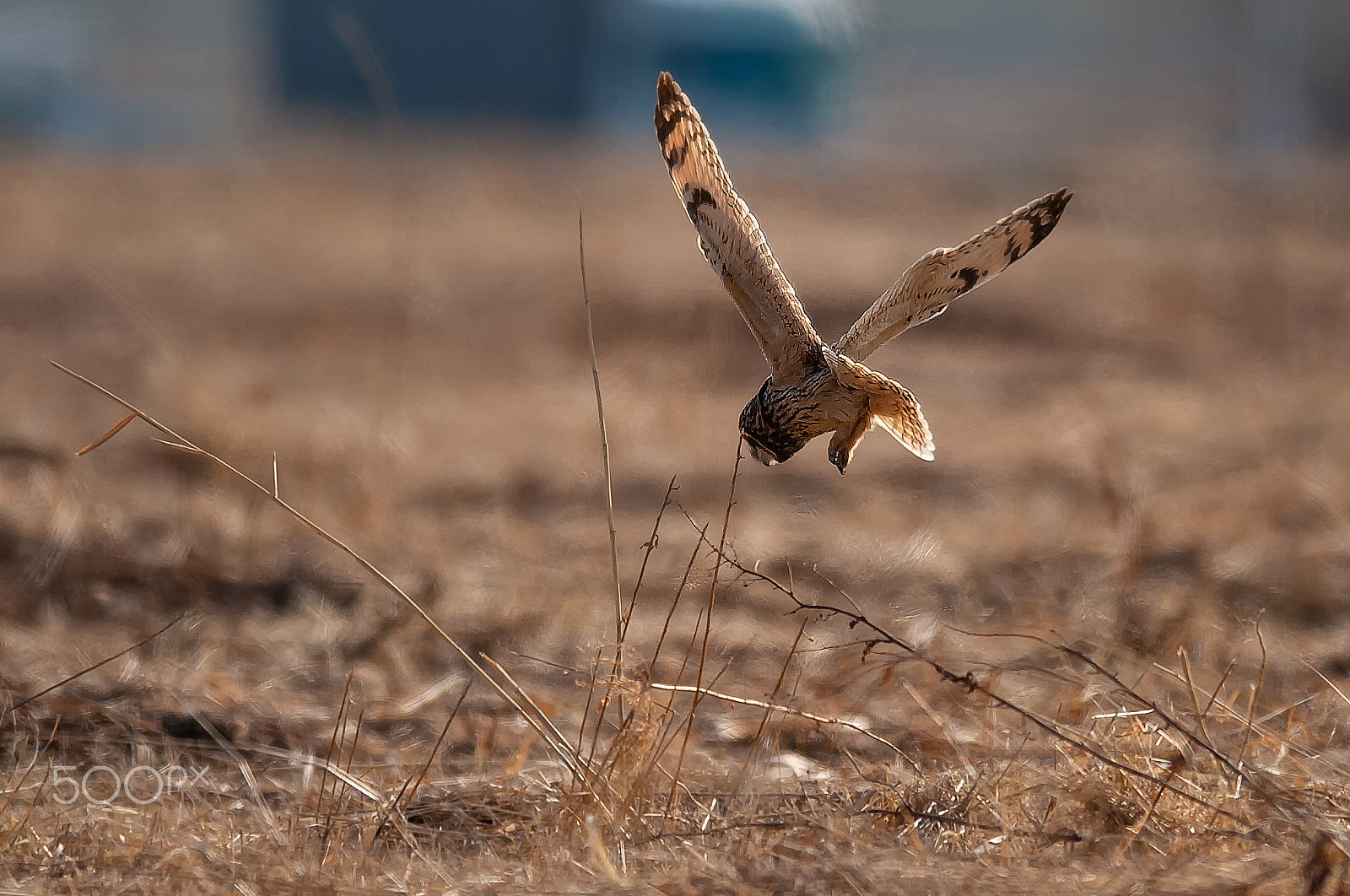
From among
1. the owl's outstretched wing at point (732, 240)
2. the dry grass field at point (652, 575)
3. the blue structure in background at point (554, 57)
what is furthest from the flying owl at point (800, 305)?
the blue structure in background at point (554, 57)

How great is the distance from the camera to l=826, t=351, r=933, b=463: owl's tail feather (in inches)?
72.8

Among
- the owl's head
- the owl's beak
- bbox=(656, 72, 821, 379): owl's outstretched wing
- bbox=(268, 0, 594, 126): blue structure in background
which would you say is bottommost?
bbox=(268, 0, 594, 126): blue structure in background

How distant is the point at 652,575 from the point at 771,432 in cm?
221

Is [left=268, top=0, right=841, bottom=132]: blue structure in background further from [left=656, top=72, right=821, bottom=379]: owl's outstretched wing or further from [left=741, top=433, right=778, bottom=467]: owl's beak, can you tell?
[left=741, top=433, right=778, bottom=467]: owl's beak

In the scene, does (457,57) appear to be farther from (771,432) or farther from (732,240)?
(771,432)

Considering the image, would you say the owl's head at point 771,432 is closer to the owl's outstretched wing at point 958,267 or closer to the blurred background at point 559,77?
the owl's outstretched wing at point 958,267

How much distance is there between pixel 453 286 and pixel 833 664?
250 inches

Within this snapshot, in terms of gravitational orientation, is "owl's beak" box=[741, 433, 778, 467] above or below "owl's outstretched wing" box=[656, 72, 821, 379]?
below

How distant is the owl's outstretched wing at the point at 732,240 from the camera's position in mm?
2061

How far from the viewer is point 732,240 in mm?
2076

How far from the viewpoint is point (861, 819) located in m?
2.12

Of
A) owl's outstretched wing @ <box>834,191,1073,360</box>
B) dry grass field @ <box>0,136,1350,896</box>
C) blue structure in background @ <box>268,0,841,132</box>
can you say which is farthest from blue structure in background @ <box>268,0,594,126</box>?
owl's outstretched wing @ <box>834,191,1073,360</box>
